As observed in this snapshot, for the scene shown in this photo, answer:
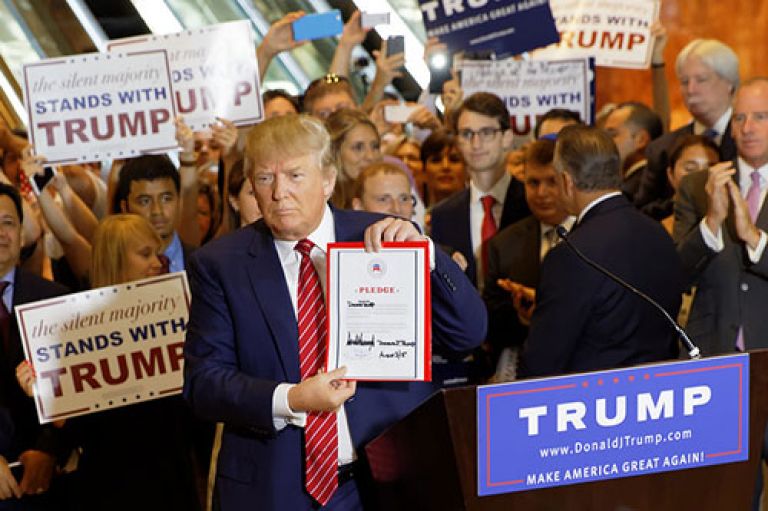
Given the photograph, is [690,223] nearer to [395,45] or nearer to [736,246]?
[736,246]

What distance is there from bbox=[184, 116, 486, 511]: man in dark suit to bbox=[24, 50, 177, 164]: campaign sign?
7.51 feet

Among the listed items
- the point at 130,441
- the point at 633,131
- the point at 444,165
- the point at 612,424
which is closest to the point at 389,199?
the point at 130,441

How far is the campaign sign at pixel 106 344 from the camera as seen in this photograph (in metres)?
4.00

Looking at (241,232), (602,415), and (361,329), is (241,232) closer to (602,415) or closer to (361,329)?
(361,329)

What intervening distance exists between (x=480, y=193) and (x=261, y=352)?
2.56 m

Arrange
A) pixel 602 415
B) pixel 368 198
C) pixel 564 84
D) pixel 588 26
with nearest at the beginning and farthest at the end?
pixel 602 415
pixel 368 198
pixel 564 84
pixel 588 26

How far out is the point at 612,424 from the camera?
234cm

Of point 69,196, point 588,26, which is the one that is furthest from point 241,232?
point 588,26

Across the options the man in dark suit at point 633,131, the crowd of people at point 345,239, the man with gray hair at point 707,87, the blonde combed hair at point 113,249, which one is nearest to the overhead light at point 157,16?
the crowd of people at point 345,239

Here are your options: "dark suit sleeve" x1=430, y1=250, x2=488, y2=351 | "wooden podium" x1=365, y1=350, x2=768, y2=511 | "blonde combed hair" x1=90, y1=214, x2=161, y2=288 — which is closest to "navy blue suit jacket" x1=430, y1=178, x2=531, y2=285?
"blonde combed hair" x1=90, y1=214, x2=161, y2=288

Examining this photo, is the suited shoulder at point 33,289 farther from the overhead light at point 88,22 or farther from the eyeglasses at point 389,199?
the overhead light at point 88,22

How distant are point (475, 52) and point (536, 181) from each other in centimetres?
168

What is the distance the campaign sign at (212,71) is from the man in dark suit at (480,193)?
2.80 ft

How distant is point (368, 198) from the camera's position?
443cm
